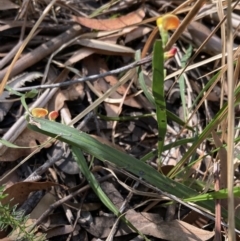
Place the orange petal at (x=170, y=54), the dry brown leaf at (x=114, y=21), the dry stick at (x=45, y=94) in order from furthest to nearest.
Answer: the dry brown leaf at (x=114, y=21), the dry stick at (x=45, y=94), the orange petal at (x=170, y=54)

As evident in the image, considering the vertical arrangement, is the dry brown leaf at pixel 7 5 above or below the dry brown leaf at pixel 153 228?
above

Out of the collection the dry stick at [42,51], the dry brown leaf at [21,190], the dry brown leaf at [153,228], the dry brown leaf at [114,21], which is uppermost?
the dry brown leaf at [114,21]

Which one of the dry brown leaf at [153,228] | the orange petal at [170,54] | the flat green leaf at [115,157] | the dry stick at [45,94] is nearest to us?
the orange petal at [170,54]

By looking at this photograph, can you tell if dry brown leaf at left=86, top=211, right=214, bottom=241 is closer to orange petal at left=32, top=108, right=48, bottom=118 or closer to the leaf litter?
the leaf litter

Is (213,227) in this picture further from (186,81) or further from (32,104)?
(32,104)

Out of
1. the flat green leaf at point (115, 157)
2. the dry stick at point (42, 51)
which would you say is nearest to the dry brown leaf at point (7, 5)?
the dry stick at point (42, 51)

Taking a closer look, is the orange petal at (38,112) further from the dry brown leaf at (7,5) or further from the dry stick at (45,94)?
the dry brown leaf at (7,5)

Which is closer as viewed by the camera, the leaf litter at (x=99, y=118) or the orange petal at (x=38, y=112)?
the orange petal at (x=38, y=112)

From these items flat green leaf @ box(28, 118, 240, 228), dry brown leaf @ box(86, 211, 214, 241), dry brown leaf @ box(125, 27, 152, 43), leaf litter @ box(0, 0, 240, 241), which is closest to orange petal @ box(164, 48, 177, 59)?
leaf litter @ box(0, 0, 240, 241)

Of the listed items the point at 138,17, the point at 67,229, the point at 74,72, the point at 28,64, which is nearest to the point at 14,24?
the point at 28,64
